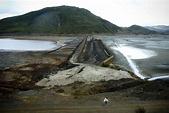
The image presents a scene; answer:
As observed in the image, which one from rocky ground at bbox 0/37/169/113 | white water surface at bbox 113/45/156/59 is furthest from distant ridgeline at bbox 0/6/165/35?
rocky ground at bbox 0/37/169/113

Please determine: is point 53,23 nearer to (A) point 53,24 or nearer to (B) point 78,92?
(A) point 53,24

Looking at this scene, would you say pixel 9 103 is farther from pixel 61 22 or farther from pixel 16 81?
pixel 61 22

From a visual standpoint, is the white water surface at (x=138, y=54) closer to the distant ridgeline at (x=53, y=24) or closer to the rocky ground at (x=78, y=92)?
the rocky ground at (x=78, y=92)

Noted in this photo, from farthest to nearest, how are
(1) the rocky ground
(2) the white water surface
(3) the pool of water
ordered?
(3) the pool of water
(2) the white water surface
(1) the rocky ground

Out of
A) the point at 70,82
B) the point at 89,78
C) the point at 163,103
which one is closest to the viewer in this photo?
the point at 163,103

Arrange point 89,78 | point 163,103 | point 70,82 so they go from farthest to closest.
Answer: point 89,78, point 70,82, point 163,103

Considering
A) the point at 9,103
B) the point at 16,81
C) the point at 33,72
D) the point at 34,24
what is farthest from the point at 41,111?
the point at 34,24

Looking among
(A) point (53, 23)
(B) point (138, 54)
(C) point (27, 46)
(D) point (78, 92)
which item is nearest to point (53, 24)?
(A) point (53, 23)

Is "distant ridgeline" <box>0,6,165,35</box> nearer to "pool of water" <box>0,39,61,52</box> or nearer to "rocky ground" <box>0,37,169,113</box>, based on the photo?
Answer: "pool of water" <box>0,39,61,52</box>

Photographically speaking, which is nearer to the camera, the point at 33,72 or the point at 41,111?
the point at 41,111
